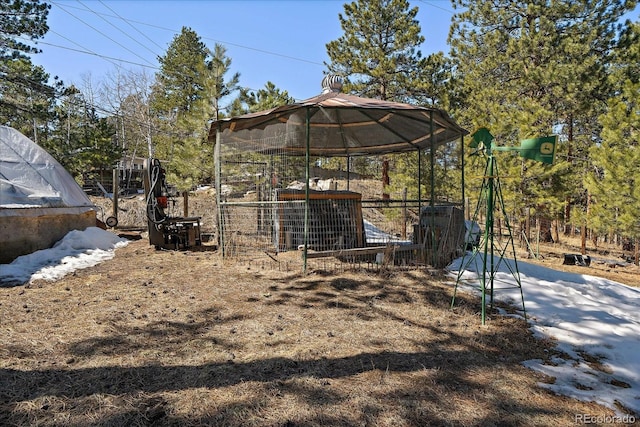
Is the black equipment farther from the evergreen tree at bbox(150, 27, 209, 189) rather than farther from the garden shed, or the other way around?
the evergreen tree at bbox(150, 27, 209, 189)

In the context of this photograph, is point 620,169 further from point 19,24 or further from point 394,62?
point 19,24

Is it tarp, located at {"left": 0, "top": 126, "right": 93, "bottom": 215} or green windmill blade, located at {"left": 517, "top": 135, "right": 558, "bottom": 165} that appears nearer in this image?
green windmill blade, located at {"left": 517, "top": 135, "right": 558, "bottom": 165}

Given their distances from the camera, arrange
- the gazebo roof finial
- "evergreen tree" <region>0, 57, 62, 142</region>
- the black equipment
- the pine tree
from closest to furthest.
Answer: the gazebo roof finial < the black equipment < "evergreen tree" <region>0, 57, 62, 142</region> < the pine tree

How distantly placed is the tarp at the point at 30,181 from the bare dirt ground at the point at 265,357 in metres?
3.06

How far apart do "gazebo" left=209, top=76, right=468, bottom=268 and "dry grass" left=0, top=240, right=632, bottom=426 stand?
71.2 inches

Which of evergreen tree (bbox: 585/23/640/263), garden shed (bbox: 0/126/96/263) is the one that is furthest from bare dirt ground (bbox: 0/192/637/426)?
evergreen tree (bbox: 585/23/640/263)

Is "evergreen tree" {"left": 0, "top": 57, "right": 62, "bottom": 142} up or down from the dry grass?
up

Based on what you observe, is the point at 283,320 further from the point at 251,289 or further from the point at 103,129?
the point at 103,129

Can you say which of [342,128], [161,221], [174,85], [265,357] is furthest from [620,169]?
[174,85]

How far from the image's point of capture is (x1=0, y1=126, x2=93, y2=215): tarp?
24.8 ft

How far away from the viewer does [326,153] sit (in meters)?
10.6

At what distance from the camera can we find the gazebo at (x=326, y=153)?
6.51 m

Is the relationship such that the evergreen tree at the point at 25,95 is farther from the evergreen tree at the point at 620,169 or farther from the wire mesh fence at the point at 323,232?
the evergreen tree at the point at 620,169

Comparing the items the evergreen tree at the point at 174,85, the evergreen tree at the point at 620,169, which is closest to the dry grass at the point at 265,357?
the evergreen tree at the point at 620,169
